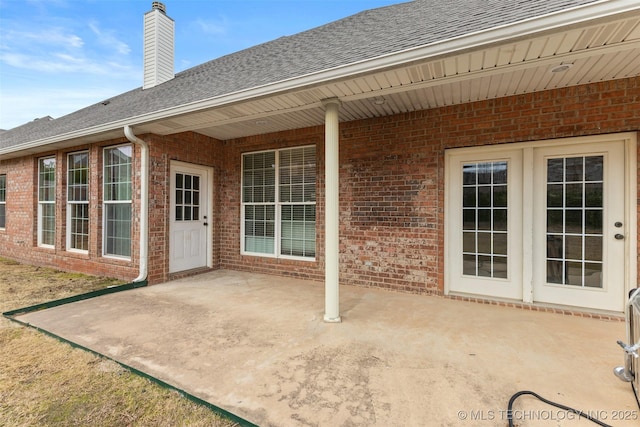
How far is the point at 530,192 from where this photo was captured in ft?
12.0

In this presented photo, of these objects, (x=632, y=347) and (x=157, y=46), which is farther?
(x=157, y=46)

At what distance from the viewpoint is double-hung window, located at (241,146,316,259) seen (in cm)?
521

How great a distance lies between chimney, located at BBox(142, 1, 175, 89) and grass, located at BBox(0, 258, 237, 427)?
5809 mm

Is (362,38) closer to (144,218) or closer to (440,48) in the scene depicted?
(440,48)

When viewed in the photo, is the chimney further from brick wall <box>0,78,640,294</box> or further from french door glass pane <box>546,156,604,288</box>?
french door glass pane <box>546,156,604,288</box>

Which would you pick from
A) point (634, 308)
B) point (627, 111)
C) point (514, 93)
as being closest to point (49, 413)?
point (634, 308)

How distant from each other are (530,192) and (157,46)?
7.81 m

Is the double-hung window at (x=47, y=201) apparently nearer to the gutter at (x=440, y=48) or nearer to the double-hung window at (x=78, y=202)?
the double-hung window at (x=78, y=202)

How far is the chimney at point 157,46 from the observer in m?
6.52

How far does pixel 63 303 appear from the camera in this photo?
149 inches

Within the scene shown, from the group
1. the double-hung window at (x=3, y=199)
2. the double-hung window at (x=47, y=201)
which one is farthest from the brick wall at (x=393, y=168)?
the double-hung window at (x=3, y=199)

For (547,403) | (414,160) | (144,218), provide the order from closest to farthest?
(547,403) < (414,160) < (144,218)

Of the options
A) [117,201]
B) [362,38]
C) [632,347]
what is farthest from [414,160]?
[117,201]

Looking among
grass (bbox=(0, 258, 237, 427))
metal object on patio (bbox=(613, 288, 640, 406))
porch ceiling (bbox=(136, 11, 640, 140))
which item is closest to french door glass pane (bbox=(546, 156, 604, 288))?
porch ceiling (bbox=(136, 11, 640, 140))
